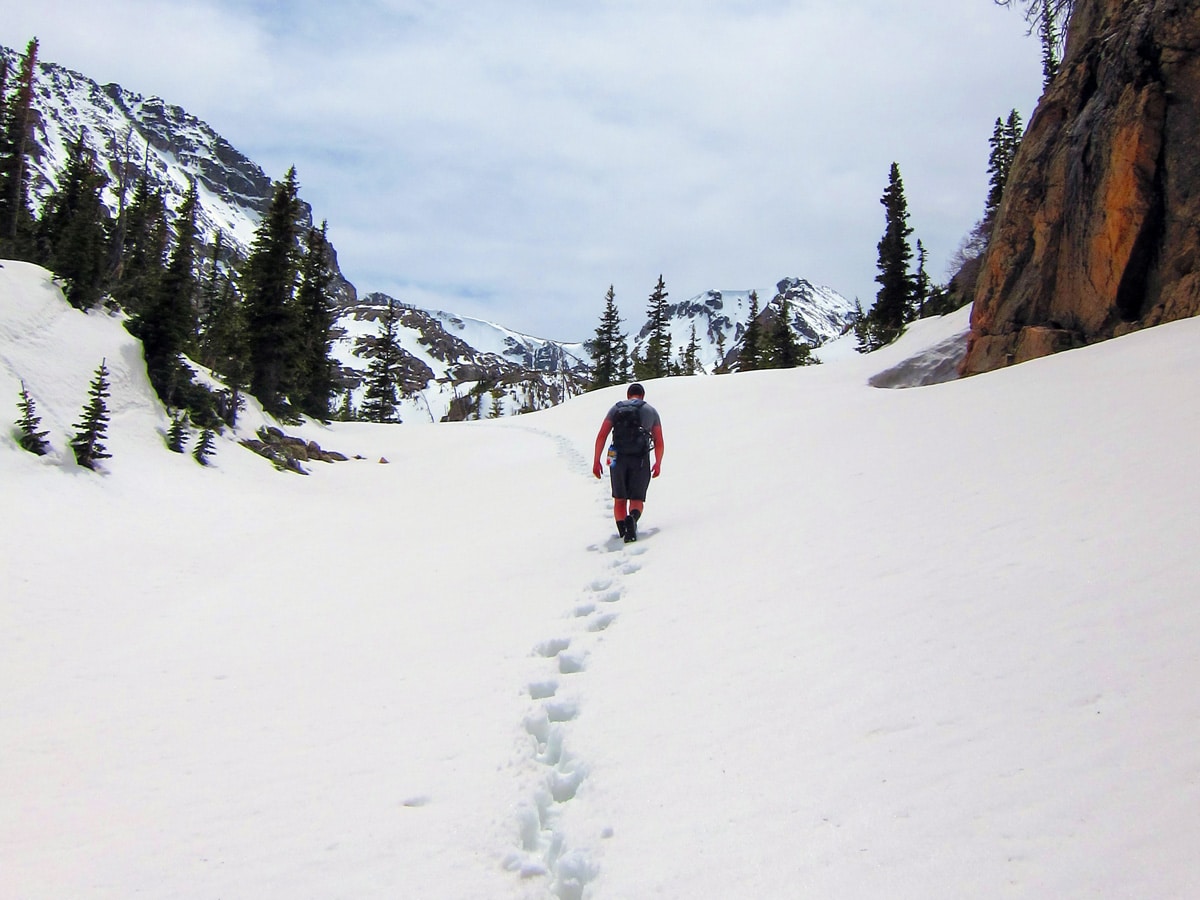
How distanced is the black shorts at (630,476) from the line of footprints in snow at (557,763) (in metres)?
2.18

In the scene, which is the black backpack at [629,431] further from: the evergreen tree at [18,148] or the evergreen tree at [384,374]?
the evergreen tree at [384,374]

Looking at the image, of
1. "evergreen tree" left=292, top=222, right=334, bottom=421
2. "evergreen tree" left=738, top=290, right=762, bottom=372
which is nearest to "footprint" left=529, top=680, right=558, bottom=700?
"evergreen tree" left=292, top=222, right=334, bottom=421

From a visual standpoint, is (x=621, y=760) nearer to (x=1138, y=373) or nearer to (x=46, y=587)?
(x=46, y=587)

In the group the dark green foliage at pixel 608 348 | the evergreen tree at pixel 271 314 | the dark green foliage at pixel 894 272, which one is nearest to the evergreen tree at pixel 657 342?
the dark green foliage at pixel 608 348

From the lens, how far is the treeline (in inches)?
593

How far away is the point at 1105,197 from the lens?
13945 mm

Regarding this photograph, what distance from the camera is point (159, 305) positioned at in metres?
14.9

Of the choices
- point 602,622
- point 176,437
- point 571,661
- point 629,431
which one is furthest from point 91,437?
point 571,661

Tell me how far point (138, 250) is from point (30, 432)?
29.4 meters

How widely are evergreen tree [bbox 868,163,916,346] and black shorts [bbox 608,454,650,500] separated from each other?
131ft

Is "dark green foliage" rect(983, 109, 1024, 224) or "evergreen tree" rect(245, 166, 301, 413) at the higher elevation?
"dark green foliage" rect(983, 109, 1024, 224)

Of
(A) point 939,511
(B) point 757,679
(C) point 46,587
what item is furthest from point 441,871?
(C) point 46,587

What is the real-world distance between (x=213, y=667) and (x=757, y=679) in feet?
15.0

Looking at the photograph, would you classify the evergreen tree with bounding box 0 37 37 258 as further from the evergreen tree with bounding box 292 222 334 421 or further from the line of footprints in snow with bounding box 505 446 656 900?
the line of footprints in snow with bounding box 505 446 656 900
